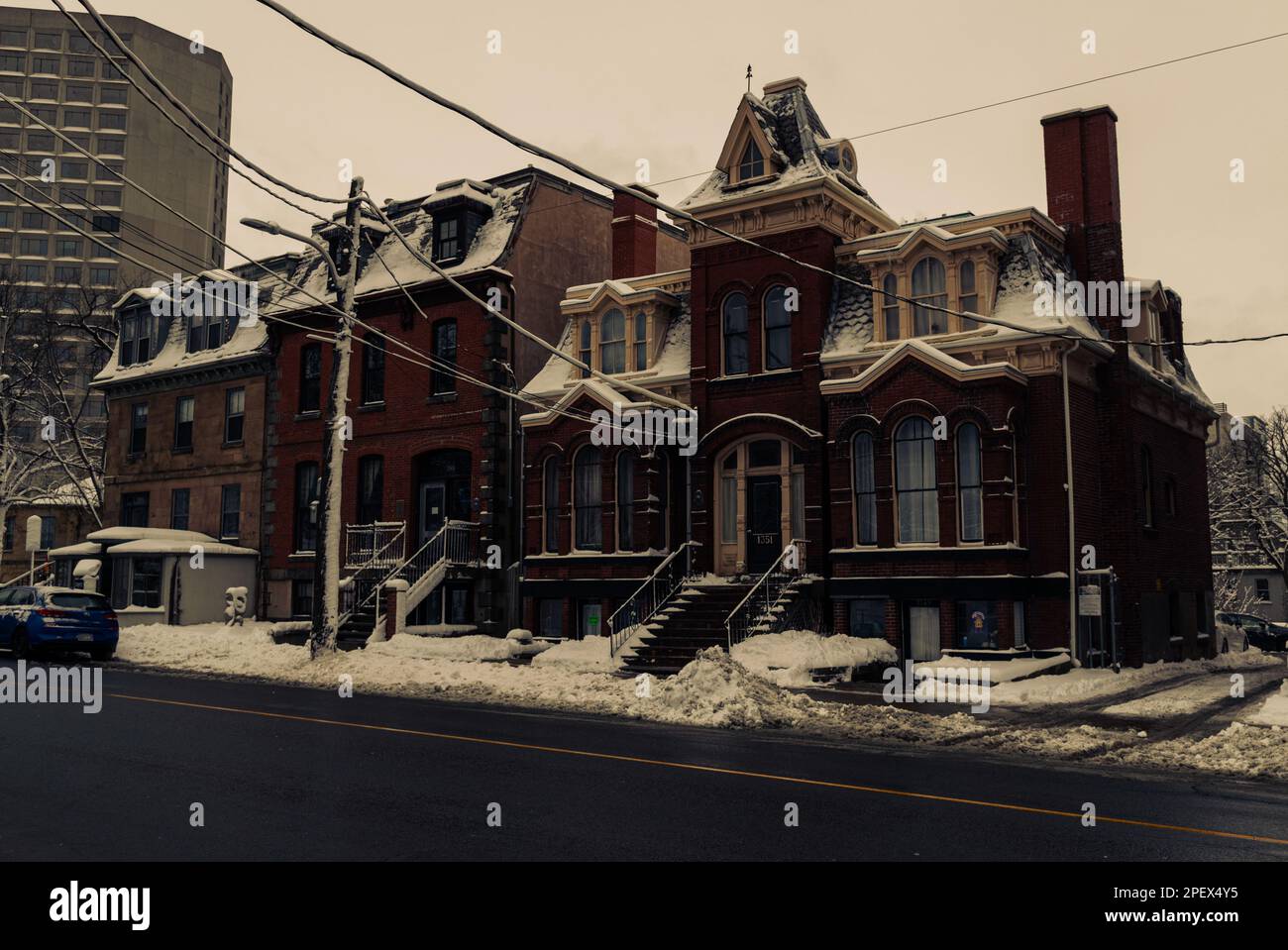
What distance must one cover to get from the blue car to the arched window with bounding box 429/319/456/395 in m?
10.6

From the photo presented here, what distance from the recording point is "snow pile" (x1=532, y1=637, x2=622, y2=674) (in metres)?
22.6

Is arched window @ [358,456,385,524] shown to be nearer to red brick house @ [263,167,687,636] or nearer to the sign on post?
red brick house @ [263,167,687,636]

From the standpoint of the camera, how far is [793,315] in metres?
25.7

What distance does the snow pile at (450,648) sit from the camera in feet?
83.9

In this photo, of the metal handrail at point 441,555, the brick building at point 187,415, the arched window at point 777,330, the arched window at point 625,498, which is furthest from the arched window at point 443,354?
the arched window at point 777,330

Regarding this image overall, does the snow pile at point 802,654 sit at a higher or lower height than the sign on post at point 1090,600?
lower

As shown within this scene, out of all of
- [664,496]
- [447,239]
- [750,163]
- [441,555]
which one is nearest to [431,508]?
[441,555]

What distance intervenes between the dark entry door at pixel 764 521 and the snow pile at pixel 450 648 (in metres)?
5.97

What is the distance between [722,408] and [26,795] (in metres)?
19.1

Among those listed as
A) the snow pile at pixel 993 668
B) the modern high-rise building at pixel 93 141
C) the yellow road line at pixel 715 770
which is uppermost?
the modern high-rise building at pixel 93 141

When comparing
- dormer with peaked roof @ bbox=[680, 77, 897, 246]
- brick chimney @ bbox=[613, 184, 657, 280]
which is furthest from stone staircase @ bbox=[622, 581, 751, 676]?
brick chimney @ bbox=[613, 184, 657, 280]

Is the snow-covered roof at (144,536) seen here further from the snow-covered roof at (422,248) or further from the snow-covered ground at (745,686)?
the snow-covered roof at (422,248)
